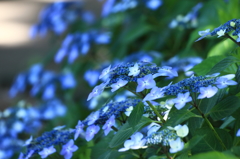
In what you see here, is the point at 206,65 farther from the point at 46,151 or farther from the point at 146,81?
the point at 46,151

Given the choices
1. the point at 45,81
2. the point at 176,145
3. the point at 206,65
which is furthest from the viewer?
the point at 45,81

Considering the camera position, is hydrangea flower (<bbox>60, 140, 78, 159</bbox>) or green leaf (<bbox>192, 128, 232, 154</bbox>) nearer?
Result: green leaf (<bbox>192, 128, 232, 154</bbox>)

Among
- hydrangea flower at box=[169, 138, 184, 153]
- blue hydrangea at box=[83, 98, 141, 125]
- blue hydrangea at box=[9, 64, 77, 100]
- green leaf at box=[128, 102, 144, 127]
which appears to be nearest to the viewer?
hydrangea flower at box=[169, 138, 184, 153]

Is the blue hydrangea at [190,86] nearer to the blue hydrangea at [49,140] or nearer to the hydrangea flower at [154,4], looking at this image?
the blue hydrangea at [49,140]

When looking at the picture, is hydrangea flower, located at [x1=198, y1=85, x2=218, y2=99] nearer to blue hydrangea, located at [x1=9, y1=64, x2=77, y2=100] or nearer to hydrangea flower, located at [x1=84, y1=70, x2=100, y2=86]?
hydrangea flower, located at [x1=84, y1=70, x2=100, y2=86]

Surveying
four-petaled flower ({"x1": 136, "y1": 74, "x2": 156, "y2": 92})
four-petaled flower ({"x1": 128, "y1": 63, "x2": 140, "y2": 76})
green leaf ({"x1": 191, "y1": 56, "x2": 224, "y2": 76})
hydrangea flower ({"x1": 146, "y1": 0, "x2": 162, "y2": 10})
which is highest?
hydrangea flower ({"x1": 146, "y1": 0, "x2": 162, "y2": 10})

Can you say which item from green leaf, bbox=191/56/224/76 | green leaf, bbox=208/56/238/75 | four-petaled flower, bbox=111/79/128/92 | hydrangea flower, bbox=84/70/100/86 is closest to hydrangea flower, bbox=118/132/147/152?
four-petaled flower, bbox=111/79/128/92

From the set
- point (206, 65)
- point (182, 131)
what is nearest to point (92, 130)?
point (182, 131)
